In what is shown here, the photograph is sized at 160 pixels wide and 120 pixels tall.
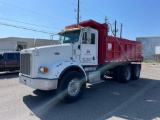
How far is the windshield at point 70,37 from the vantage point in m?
7.59

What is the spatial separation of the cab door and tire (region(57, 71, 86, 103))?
1.07 metres

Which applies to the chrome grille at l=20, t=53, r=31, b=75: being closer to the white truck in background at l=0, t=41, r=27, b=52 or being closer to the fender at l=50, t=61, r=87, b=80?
the fender at l=50, t=61, r=87, b=80

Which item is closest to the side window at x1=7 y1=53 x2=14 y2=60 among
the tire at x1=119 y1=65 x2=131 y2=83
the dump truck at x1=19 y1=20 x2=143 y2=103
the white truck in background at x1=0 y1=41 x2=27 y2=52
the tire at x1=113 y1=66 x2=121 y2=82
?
the dump truck at x1=19 y1=20 x2=143 y2=103

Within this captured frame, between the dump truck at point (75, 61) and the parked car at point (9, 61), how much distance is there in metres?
7.81

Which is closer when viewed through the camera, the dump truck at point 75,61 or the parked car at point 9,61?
the dump truck at point 75,61

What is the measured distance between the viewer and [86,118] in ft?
16.3

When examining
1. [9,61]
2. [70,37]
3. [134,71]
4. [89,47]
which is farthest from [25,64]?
[9,61]

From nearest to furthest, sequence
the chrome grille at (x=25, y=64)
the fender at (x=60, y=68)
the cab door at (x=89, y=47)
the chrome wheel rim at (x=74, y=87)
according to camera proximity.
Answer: the fender at (x=60, y=68), the chrome grille at (x=25, y=64), the chrome wheel rim at (x=74, y=87), the cab door at (x=89, y=47)

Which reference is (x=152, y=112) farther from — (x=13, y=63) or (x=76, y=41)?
(x=13, y=63)

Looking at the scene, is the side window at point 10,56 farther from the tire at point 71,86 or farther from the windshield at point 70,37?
the tire at point 71,86

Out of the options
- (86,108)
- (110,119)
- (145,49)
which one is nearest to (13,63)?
(86,108)

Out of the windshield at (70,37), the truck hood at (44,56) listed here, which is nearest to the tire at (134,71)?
the windshield at (70,37)

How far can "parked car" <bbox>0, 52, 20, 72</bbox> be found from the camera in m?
14.2

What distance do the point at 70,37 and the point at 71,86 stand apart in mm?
2362
